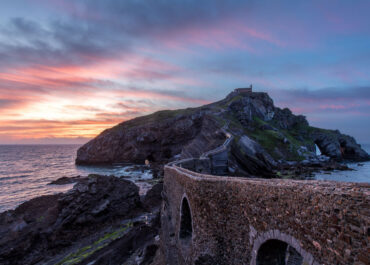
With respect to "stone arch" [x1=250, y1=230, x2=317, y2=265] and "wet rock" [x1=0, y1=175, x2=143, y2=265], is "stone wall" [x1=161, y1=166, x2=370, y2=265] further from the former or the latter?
"wet rock" [x1=0, y1=175, x2=143, y2=265]

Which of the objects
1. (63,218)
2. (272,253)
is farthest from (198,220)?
(63,218)

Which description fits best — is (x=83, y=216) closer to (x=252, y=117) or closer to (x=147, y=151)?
(x=147, y=151)

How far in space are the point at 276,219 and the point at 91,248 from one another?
18.9m

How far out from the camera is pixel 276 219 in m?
6.79

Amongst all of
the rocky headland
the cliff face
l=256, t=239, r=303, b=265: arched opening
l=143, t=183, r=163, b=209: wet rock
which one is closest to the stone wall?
l=256, t=239, r=303, b=265: arched opening

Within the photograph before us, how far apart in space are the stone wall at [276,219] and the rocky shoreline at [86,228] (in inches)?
298

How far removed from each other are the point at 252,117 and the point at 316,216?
257 ft

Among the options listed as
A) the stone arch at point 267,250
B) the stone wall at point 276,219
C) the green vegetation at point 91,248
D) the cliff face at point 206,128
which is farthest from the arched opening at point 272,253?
the cliff face at point 206,128

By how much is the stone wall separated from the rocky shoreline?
298 inches

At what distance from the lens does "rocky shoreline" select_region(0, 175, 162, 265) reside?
18188mm

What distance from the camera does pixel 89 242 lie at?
2056cm

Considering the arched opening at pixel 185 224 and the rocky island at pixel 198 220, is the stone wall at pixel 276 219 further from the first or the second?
the arched opening at pixel 185 224

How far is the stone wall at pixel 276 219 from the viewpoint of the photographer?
179 inches

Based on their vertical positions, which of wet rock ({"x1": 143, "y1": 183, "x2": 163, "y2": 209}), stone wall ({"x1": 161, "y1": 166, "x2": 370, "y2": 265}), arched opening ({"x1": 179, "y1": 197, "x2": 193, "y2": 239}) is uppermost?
stone wall ({"x1": 161, "y1": 166, "x2": 370, "y2": 265})
